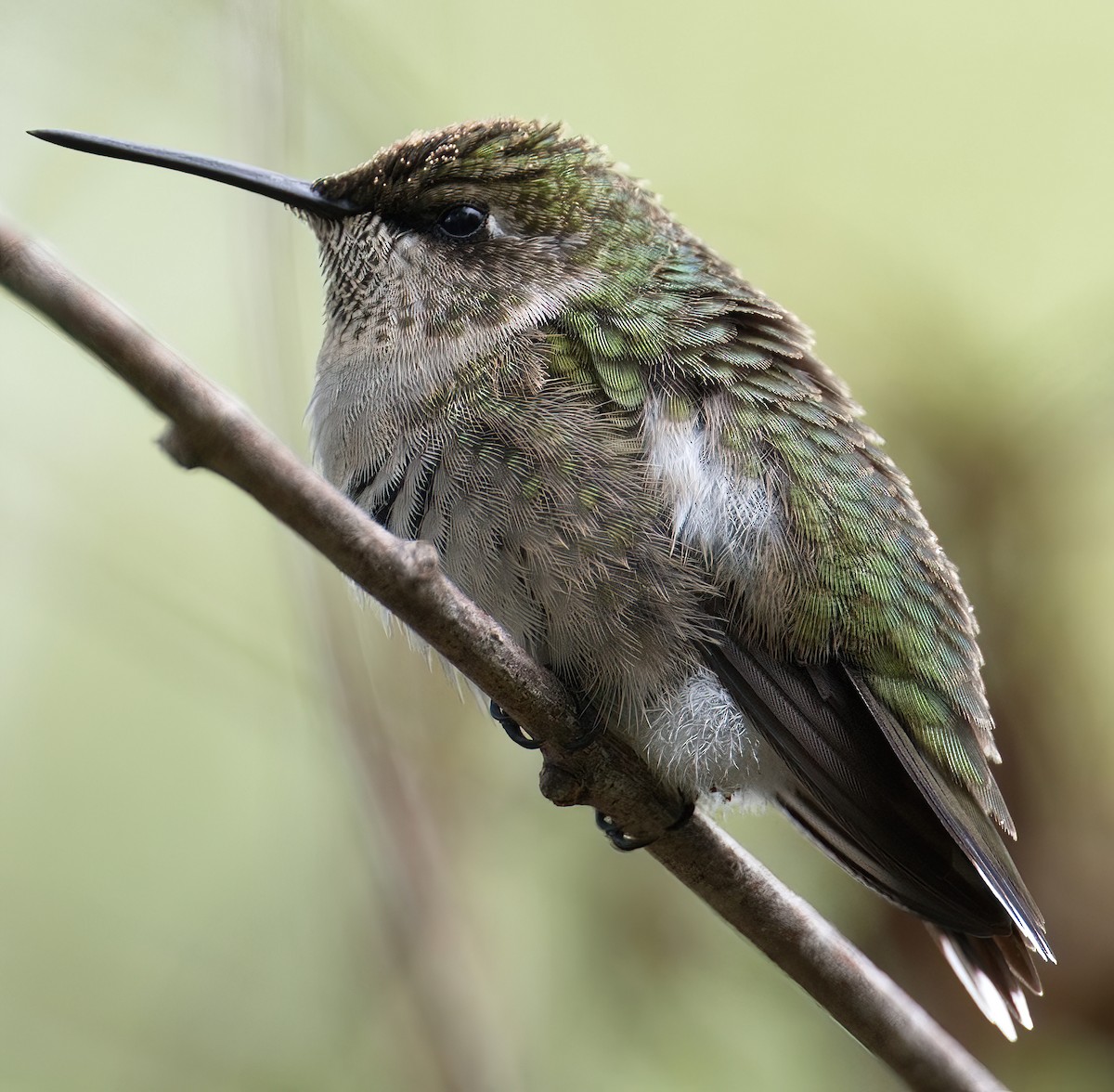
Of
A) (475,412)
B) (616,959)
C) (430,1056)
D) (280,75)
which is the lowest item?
(616,959)

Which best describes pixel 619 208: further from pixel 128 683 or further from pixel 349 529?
pixel 128 683

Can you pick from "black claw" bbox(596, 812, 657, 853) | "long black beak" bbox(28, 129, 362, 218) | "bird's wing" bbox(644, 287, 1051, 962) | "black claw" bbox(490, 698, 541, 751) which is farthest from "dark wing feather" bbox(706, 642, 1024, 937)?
"long black beak" bbox(28, 129, 362, 218)

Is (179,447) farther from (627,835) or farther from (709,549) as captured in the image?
(627,835)

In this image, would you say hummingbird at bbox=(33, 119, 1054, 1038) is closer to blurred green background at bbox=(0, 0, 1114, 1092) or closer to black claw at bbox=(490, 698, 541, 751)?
black claw at bbox=(490, 698, 541, 751)

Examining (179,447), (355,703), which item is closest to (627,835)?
(355,703)

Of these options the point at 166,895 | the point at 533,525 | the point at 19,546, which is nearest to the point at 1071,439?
the point at 533,525

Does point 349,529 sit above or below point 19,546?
above

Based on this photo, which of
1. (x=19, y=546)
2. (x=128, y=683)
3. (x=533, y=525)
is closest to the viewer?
(x=533, y=525)

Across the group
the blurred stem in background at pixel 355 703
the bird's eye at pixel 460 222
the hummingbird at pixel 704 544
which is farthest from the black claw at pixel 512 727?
the bird's eye at pixel 460 222
